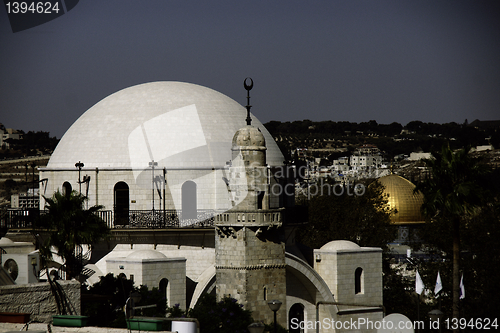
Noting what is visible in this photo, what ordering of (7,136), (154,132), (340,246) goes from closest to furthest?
(340,246)
(154,132)
(7,136)

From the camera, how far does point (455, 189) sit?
1192 inches

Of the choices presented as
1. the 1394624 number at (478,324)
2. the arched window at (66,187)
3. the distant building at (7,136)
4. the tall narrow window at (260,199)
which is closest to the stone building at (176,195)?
the arched window at (66,187)

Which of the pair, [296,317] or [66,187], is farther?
[66,187]

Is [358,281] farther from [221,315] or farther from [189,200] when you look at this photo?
[221,315]

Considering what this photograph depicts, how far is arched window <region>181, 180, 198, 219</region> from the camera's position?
33.8 m

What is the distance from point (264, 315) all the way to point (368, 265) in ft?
24.6

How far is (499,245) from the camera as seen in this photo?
130 ft

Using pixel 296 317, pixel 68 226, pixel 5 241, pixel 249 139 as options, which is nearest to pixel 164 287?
pixel 68 226

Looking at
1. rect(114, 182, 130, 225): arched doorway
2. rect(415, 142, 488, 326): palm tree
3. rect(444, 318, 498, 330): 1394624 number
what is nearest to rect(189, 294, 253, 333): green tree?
rect(114, 182, 130, 225): arched doorway

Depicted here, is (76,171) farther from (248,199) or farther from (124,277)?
(248,199)

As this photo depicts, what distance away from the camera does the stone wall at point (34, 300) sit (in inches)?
572

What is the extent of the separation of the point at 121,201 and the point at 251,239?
8.55 m

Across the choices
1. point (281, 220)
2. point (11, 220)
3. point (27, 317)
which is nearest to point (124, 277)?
point (281, 220)

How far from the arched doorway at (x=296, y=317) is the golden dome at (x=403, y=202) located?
138ft
